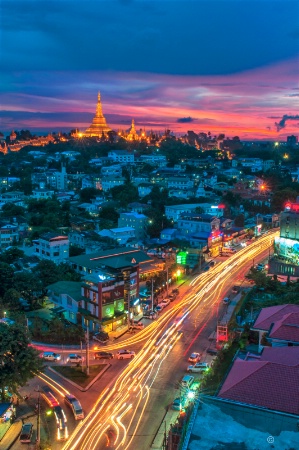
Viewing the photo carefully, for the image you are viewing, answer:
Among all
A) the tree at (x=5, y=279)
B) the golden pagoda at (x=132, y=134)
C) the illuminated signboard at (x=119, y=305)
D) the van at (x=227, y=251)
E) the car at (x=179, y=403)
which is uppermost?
the golden pagoda at (x=132, y=134)

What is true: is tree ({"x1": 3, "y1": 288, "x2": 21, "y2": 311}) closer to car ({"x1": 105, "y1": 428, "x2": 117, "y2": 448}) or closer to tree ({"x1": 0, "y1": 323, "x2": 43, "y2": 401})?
tree ({"x1": 0, "y1": 323, "x2": 43, "y2": 401})

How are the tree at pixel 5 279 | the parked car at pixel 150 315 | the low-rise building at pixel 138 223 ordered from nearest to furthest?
1. the parked car at pixel 150 315
2. the tree at pixel 5 279
3. the low-rise building at pixel 138 223

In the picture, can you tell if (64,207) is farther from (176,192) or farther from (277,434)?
(277,434)

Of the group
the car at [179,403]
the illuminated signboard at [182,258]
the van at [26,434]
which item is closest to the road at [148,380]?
the car at [179,403]

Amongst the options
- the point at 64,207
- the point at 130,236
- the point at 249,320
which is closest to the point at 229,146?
the point at 64,207

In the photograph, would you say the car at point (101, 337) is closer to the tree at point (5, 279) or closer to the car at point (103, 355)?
the car at point (103, 355)

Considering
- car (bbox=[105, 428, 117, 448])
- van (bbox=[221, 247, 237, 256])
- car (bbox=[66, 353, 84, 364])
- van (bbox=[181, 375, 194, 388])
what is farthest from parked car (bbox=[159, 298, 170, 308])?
van (bbox=[221, 247, 237, 256])
